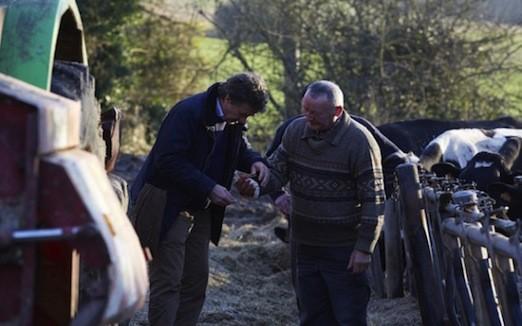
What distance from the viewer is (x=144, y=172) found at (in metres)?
7.05

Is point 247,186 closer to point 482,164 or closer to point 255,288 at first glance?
point 255,288

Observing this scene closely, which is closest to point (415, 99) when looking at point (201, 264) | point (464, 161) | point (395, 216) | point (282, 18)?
point (282, 18)

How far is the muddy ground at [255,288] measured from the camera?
8663mm

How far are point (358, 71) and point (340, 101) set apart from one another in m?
11.0

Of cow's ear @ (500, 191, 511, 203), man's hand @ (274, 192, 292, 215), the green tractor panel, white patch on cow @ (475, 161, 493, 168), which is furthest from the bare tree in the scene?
the green tractor panel

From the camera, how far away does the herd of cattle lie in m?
9.67

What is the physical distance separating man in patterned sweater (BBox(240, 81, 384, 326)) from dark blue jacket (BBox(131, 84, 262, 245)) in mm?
302

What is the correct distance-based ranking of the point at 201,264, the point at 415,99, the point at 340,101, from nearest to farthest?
the point at 340,101 → the point at 201,264 → the point at 415,99

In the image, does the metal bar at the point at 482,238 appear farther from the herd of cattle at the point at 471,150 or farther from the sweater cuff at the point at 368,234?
the herd of cattle at the point at 471,150

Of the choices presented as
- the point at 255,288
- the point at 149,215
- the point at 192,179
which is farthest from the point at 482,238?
the point at 255,288

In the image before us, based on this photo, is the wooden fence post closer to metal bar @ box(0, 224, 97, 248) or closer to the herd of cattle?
the herd of cattle

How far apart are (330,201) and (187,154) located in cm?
85

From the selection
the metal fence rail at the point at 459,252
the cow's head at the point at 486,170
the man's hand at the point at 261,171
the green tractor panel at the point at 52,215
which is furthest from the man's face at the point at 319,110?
the cow's head at the point at 486,170

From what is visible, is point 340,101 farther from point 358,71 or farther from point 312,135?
point 358,71
